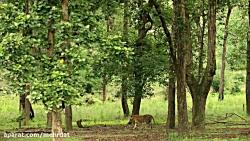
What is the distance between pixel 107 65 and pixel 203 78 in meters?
7.53

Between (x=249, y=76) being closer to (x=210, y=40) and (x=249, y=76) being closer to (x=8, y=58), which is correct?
(x=210, y=40)

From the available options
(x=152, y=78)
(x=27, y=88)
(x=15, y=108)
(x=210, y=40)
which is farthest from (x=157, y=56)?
(x=15, y=108)

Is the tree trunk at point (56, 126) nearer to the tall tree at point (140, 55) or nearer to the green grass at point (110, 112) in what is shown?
the tall tree at point (140, 55)

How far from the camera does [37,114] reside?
42.5 metres

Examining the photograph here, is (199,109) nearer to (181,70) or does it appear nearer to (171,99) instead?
(171,99)

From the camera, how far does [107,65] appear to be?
31.2m

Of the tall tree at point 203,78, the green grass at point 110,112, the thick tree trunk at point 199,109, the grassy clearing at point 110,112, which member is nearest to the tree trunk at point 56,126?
the tall tree at point 203,78

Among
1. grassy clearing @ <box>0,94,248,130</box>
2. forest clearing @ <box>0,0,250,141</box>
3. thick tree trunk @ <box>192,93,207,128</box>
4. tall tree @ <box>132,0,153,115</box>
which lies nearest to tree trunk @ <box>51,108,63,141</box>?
forest clearing @ <box>0,0,250,141</box>

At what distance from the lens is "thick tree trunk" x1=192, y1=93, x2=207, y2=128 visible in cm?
2559

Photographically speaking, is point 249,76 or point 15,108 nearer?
point 249,76

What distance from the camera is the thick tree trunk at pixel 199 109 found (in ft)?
84.0

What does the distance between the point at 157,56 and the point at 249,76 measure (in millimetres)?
8182

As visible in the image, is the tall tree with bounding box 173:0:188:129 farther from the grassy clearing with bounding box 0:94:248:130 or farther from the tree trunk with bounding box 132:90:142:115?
the grassy clearing with bounding box 0:94:248:130

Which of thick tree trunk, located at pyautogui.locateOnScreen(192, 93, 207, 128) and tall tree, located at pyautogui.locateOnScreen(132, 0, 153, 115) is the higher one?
tall tree, located at pyautogui.locateOnScreen(132, 0, 153, 115)
